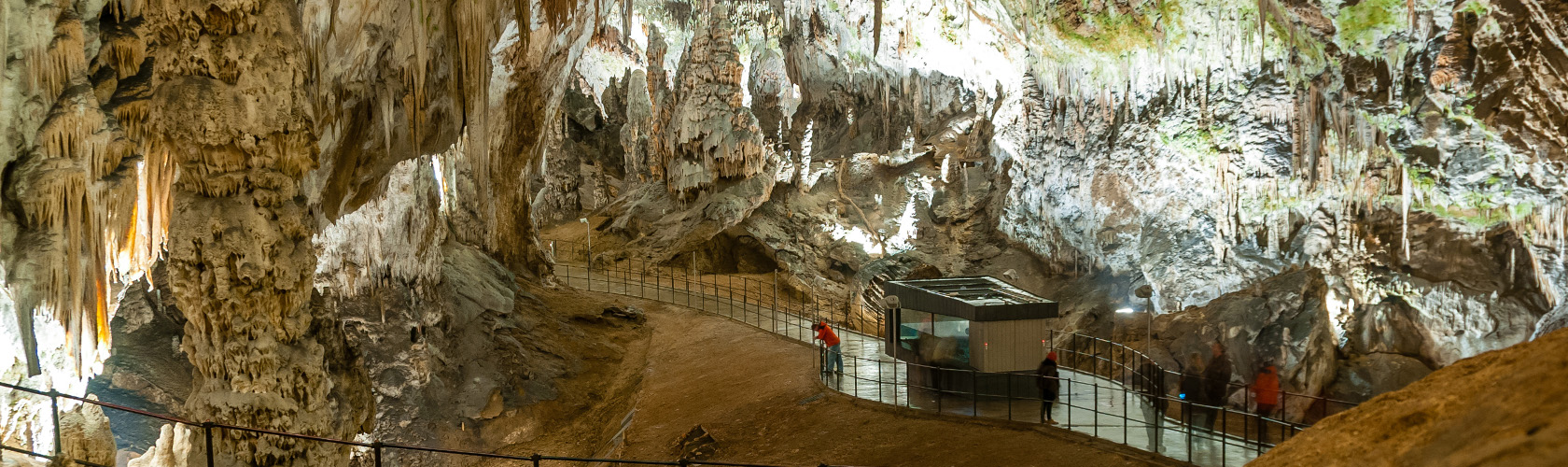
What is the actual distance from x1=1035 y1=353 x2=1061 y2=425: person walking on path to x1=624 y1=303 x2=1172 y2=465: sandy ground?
0.31m

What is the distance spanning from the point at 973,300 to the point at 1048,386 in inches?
48.6

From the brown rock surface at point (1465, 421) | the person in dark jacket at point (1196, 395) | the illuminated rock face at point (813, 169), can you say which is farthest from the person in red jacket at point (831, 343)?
the brown rock surface at point (1465, 421)

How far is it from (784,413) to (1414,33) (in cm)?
949

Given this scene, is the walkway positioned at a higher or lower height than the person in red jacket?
lower

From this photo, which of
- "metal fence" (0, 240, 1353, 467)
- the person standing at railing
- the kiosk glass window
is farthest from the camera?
the kiosk glass window

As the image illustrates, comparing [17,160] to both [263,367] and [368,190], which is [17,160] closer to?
[263,367]

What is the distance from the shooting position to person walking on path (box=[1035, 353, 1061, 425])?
959cm

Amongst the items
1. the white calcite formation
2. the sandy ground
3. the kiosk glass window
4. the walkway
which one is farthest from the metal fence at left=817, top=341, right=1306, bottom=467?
the white calcite formation

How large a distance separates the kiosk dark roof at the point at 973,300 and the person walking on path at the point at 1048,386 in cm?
52

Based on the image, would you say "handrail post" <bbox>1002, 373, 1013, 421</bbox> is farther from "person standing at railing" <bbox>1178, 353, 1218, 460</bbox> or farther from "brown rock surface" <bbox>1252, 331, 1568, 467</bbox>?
"brown rock surface" <bbox>1252, 331, 1568, 467</bbox>

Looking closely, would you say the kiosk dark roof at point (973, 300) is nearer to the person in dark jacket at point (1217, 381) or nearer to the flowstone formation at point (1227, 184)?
the person in dark jacket at point (1217, 381)

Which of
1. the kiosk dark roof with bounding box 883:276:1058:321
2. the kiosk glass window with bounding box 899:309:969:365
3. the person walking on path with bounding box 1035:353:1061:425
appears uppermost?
the kiosk dark roof with bounding box 883:276:1058:321

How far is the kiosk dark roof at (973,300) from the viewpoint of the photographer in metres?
10.0

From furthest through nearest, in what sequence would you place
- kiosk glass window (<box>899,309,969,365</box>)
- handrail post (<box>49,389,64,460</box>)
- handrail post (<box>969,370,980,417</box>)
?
kiosk glass window (<box>899,309,969,365</box>)
handrail post (<box>969,370,980,417</box>)
handrail post (<box>49,389,64,460</box>)
